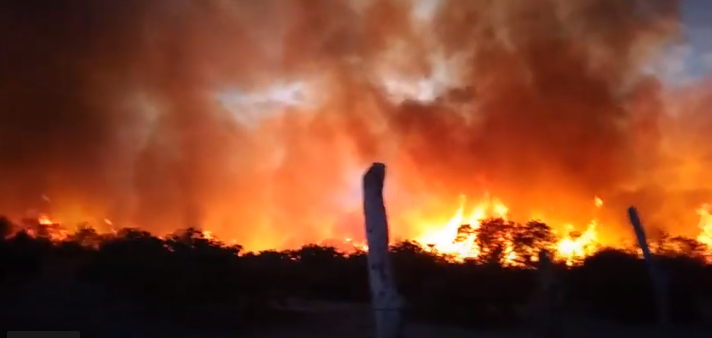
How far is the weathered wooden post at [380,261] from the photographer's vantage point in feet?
38.9

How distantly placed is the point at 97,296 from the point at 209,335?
300cm

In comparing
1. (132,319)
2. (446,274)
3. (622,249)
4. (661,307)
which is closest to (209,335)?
(132,319)

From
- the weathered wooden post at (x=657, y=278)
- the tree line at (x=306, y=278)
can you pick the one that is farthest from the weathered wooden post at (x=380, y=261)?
the weathered wooden post at (x=657, y=278)

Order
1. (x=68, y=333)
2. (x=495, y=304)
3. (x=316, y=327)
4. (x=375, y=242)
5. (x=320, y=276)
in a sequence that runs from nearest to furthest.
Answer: (x=375, y=242)
(x=68, y=333)
(x=316, y=327)
(x=495, y=304)
(x=320, y=276)

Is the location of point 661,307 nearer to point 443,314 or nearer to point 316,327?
point 443,314

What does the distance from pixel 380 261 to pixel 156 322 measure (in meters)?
7.78

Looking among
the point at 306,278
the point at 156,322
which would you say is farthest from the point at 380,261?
the point at 306,278

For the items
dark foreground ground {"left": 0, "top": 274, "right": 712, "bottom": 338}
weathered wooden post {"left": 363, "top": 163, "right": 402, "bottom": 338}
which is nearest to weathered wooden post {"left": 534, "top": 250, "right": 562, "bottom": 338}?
dark foreground ground {"left": 0, "top": 274, "right": 712, "bottom": 338}

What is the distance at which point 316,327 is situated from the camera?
18.9 m

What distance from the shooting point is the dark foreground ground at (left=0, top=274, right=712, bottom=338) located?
15844 millimetres

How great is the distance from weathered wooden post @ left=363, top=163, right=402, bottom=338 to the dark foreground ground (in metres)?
5.45

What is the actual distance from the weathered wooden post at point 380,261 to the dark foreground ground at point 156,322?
17.9 ft

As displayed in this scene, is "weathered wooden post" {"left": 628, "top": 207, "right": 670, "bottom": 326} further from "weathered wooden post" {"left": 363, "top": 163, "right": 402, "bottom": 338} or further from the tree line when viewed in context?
"weathered wooden post" {"left": 363, "top": 163, "right": 402, "bottom": 338}

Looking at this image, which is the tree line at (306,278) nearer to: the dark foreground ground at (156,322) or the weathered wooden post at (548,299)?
the dark foreground ground at (156,322)
